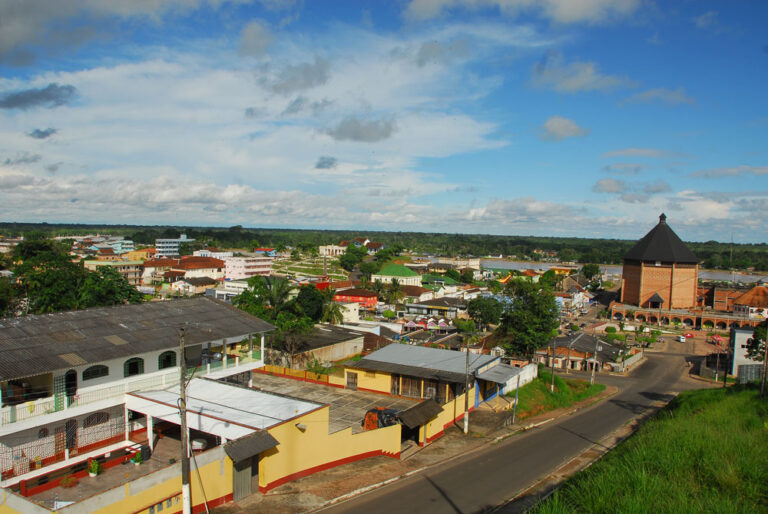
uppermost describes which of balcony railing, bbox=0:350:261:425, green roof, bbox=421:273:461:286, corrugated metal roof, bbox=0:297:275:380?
corrugated metal roof, bbox=0:297:275:380

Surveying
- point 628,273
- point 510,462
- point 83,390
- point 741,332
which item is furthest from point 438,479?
point 628,273

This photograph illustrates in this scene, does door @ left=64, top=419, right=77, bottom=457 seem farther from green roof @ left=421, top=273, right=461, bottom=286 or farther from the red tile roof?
green roof @ left=421, top=273, right=461, bottom=286

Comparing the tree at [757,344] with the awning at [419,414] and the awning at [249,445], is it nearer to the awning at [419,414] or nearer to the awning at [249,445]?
the awning at [419,414]

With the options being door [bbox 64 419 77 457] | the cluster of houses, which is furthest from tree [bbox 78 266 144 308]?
door [bbox 64 419 77 457]

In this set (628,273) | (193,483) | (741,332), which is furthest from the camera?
(628,273)

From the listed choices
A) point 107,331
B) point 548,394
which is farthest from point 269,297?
point 548,394

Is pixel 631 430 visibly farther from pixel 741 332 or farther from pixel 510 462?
pixel 741 332

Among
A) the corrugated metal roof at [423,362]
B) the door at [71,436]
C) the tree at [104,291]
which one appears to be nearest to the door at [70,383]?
the door at [71,436]
